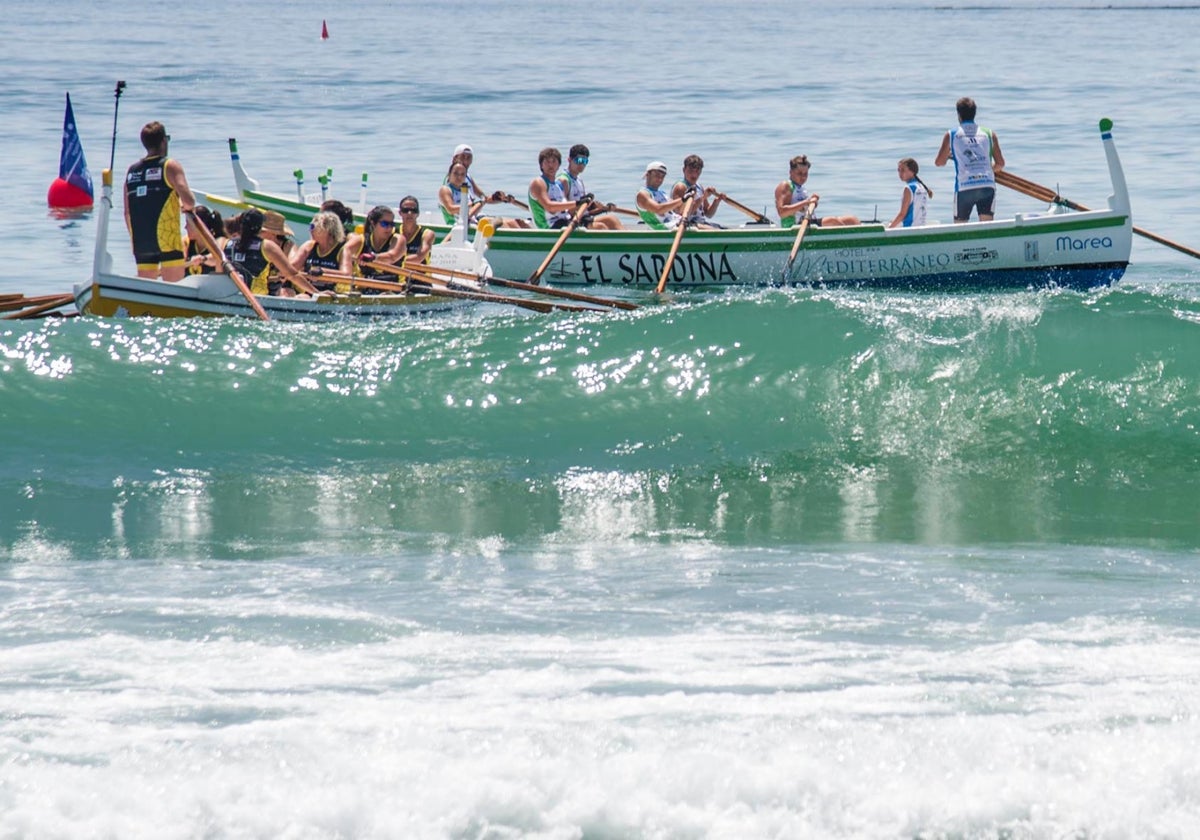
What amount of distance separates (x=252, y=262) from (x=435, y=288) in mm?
1746

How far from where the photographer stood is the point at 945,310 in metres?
12.5

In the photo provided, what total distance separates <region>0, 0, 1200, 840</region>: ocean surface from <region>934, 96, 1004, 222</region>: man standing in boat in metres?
3.40

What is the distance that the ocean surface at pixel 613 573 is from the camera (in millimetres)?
5477

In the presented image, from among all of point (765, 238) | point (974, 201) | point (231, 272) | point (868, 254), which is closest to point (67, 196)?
point (765, 238)

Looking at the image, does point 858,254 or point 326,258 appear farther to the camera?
point 858,254

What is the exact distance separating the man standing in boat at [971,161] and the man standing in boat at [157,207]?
847cm

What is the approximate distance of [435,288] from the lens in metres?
14.6

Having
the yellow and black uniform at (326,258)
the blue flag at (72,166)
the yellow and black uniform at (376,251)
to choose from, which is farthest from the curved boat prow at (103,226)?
the blue flag at (72,166)

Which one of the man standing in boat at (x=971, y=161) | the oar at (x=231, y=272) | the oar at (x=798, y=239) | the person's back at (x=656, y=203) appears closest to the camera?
the oar at (x=231, y=272)

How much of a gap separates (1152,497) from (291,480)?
5421mm

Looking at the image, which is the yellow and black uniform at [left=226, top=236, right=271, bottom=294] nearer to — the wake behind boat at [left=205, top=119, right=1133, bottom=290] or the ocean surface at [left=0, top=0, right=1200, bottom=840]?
the ocean surface at [left=0, top=0, right=1200, bottom=840]

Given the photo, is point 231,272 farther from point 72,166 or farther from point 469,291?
point 72,166

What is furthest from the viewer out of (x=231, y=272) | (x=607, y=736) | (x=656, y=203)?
(x=656, y=203)

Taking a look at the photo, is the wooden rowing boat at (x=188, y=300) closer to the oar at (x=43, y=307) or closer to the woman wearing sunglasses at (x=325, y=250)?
the woman wearing sunglasses at (x=325, y=250)
